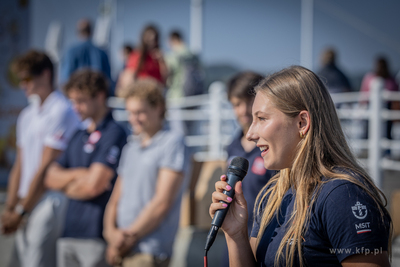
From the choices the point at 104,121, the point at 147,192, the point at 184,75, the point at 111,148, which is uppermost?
the point at 184,75

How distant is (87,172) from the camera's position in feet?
11.4

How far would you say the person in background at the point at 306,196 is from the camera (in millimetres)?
1359

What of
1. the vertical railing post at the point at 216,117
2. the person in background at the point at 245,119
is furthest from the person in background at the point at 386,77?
the person in background at the point at 245,119

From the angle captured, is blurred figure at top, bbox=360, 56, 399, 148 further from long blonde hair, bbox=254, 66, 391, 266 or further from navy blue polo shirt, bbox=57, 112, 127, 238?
long blonde hair, bbox=254, 66, 391, 266

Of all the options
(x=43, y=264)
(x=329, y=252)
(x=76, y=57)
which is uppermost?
(x=76, y=57)

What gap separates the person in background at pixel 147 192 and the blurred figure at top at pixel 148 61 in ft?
9.18

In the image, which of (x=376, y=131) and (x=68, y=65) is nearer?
(x=376, y=131)

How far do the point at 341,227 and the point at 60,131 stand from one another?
3083 millimetres

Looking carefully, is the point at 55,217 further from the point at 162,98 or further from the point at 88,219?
the point at 162,98

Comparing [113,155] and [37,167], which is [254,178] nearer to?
[113,155]

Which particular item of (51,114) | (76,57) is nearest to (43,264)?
(51,114)

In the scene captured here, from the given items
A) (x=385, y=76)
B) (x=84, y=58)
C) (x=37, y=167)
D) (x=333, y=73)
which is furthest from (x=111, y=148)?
(x=385, y=76)

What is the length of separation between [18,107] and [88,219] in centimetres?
410

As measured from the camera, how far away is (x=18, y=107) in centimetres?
672
